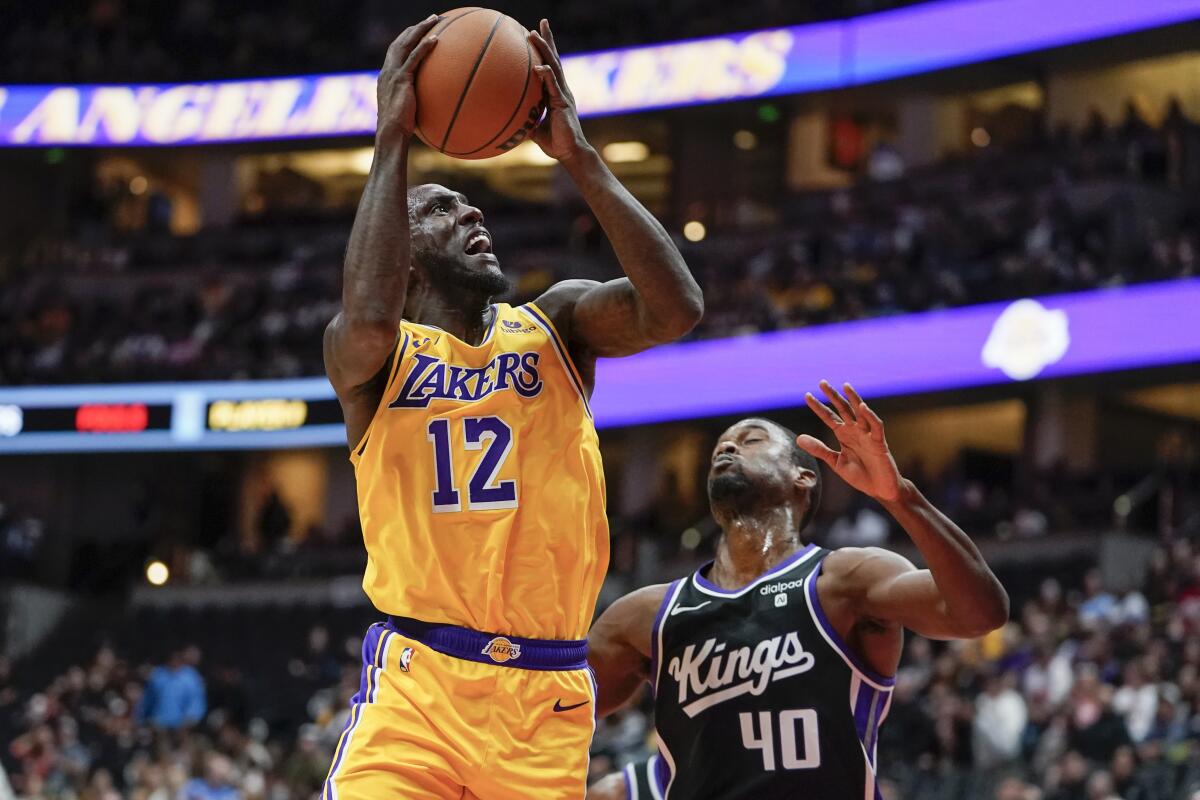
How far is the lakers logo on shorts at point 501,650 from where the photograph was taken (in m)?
4.43

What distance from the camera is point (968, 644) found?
14414 millimetres

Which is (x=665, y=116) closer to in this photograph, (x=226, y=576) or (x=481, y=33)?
(x=226, y=576)

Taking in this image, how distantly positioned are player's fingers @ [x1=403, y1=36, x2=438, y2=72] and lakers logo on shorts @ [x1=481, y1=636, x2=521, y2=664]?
4.87 feet

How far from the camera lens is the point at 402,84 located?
451 cm

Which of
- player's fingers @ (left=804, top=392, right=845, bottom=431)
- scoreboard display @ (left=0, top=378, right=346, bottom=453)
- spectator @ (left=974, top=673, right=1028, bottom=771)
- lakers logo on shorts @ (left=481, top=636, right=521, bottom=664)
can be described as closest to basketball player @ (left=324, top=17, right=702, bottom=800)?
lakers logo on shorts @ (left=481, top=636, right=521, bottom=664)

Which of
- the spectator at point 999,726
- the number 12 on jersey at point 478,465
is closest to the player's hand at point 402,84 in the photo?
the number 12 on jersey at point 478,465

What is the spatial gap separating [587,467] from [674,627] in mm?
917

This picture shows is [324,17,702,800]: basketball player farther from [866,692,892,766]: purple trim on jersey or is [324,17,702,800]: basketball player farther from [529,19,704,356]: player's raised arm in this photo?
[866,692,892,766]: purple trim on jersey

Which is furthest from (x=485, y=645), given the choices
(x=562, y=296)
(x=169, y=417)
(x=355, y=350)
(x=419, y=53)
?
(x=169, y=417)

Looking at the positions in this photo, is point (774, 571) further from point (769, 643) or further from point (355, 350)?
point (355, 350)

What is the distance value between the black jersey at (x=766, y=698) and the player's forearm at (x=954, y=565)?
0.62 meters

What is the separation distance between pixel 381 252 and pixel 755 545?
1.68 metres

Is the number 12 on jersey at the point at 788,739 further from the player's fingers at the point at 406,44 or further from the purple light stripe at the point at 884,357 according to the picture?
the purple light stripe at the point at 884,357

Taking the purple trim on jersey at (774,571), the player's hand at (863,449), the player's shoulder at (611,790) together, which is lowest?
the player's shoulder at (611,790)
